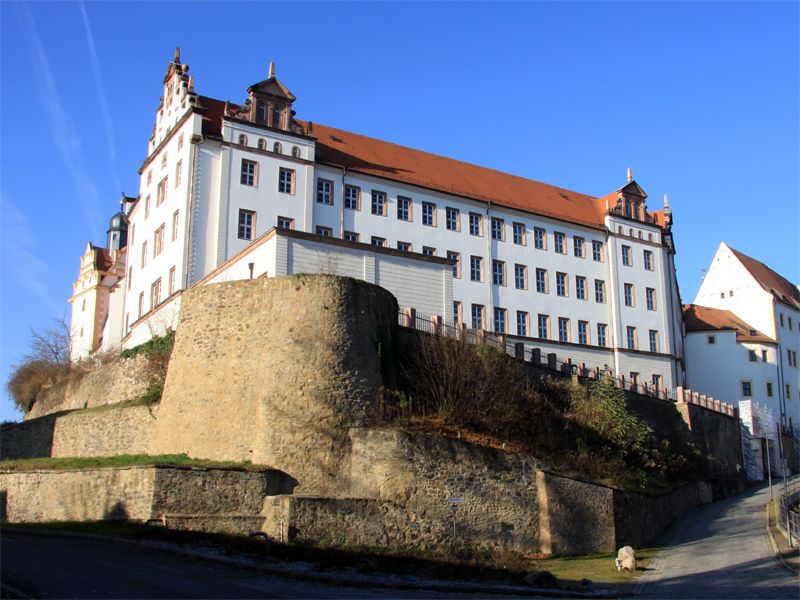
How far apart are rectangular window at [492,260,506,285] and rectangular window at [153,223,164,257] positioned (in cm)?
1972

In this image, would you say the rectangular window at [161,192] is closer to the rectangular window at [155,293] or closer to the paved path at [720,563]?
the rectangular window at [155,293]

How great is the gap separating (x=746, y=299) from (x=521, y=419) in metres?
52.6

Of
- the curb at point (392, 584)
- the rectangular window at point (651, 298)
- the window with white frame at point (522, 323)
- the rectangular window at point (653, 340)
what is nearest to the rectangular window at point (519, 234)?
the window with white frame at point (522, 323)

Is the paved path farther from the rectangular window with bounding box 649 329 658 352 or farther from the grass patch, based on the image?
the rectangular window with bounding box 649 329 658 352

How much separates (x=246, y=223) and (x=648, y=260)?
31.6 m

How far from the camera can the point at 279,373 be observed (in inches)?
1013

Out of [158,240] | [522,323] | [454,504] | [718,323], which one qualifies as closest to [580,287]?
[522,323]

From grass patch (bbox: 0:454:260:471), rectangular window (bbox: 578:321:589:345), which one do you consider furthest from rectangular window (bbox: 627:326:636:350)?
grass patch (bbox: 0:454:260:471)

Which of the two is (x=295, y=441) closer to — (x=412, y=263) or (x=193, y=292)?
(x=193, y=292)

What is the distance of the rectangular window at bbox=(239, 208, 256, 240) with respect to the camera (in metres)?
44.0

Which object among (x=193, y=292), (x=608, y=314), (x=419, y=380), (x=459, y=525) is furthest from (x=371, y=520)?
(x=608, y=314)

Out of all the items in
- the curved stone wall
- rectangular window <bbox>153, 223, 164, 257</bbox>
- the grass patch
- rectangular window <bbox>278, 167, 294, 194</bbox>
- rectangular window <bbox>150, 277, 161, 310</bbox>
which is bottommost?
the grass patch

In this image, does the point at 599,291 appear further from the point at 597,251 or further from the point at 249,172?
the point at 249,172

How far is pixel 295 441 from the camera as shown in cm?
2494
